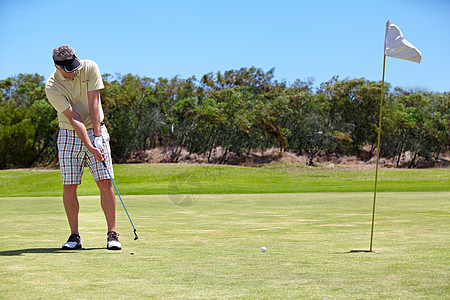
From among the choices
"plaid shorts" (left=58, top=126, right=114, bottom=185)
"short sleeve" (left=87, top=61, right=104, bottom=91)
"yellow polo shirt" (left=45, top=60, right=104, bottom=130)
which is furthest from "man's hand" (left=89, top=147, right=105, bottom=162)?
"short sleeve" (left=87, top=61, right=104, bottom=91)

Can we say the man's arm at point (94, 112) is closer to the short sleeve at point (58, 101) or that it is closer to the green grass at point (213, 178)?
the short sleeve at point (58, 101)

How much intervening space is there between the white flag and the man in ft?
11.0

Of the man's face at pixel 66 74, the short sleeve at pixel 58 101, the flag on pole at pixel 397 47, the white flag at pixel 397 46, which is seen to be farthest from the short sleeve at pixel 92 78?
the white flag at pixel 397 46

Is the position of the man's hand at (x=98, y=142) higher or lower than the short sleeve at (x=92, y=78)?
lower

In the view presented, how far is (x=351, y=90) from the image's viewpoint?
5838 cm

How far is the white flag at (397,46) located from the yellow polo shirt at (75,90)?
132 inches

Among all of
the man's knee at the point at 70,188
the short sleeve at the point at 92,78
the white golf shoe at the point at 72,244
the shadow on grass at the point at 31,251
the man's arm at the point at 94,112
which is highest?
the short sleeve at the point at 92,78

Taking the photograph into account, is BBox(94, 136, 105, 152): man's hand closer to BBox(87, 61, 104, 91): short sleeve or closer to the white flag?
BBox(87, 61, 104, 91): short sleeve

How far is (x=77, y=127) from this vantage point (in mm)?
6109

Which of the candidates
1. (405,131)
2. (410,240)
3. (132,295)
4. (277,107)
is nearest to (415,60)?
(410,240)

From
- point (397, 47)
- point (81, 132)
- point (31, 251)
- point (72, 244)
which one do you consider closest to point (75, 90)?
point (81, 132)

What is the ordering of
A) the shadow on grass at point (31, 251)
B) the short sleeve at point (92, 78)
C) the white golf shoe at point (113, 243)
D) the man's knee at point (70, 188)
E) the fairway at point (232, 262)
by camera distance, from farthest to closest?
1. the man's knee at point (70, 188)
2. the short sleeve at point (92, 78)
3. the white golf shoe at point (113, 243)
4. the shadow on grass at point (31, 251)
5. the fairway at point (232, 262)

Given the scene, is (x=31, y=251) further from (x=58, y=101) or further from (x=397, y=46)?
(x=397, y=46)

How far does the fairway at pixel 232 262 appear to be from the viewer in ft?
12.0
